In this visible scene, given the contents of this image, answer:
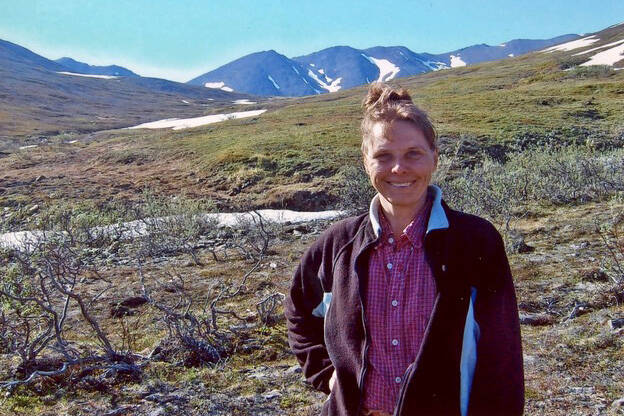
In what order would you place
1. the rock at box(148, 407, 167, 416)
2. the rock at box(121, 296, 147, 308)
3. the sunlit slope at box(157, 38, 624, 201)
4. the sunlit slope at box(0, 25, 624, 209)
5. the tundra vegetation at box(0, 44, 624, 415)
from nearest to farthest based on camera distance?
1. the rock at box(148, 407, 167, 416)
2. the tundra vegetation at box(0, 44, 624, 415)
3. the rock at box(121, 296, 147, 308)
4. the sunlit slope at box(0, 25, 624, 209)
5. the sunlit slope at box(157, 38, 624, 201)

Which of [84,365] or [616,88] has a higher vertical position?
[616,88]

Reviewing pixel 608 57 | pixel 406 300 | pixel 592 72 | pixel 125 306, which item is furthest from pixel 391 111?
pixel 608 57

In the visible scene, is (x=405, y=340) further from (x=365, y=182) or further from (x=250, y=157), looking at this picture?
(x=250, y=157)

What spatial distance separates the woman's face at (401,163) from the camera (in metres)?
1.87

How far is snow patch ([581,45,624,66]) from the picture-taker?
1975 inches

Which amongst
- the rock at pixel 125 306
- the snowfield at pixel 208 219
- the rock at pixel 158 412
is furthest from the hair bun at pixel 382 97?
the snowfield at pixel 208 219

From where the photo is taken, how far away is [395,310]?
6.02 feet

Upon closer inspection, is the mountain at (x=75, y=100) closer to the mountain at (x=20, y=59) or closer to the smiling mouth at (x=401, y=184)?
the mountain at (x=20, y=59)

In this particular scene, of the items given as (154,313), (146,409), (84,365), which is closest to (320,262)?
(146,409)

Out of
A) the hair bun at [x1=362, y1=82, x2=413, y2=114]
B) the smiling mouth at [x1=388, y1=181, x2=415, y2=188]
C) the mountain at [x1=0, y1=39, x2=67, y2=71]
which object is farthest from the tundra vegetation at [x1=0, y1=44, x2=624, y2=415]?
the mountain at [x1=0, y1=39, x2=67, y2=71]

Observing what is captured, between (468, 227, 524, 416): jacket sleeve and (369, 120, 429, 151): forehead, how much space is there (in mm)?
431

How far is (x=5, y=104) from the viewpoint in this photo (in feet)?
266

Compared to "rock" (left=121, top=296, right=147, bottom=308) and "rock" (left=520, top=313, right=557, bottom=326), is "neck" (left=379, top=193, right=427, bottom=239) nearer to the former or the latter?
"rock" (left=520, top=313, right=557, bottom=326)

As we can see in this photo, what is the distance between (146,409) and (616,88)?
124ft
